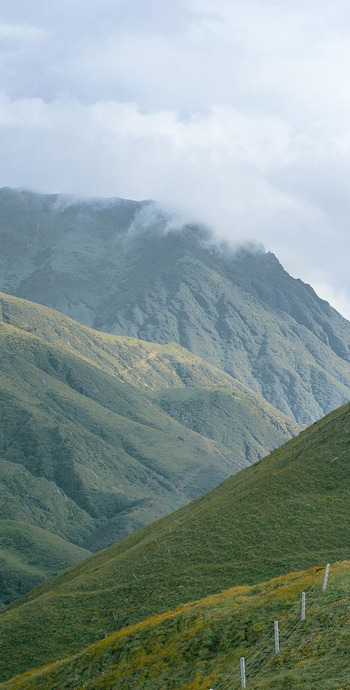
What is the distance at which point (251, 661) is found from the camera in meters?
50.8

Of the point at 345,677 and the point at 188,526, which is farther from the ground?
the point at 188,526

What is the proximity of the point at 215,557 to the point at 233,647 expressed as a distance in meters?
54.7

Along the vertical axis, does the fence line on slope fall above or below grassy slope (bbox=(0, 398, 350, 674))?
below

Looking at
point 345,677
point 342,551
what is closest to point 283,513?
point 342,551

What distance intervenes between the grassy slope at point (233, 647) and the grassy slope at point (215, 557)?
24.6 m

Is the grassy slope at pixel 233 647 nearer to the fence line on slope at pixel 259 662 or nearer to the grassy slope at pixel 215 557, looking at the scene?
the fence line on slope at pixel 259 662

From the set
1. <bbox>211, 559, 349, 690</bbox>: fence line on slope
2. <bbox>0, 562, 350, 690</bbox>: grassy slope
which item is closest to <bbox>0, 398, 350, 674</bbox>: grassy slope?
<bbox>0, 562, 350, 690</bbox>: grassy slope

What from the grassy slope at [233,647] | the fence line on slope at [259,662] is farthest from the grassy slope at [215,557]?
the fence line on slope at [259,662]

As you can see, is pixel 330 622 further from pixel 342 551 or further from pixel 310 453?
pixel 310 453

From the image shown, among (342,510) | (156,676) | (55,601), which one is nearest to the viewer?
(156,676)

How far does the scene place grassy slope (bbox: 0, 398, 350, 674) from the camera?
102938mm

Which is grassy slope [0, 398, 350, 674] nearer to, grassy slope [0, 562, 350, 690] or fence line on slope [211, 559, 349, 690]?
grassy slope [0, 562, 350, 690]

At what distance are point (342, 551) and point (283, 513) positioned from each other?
758 inches

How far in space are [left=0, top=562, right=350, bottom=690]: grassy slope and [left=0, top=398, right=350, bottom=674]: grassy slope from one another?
24.6 m
